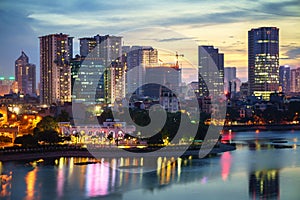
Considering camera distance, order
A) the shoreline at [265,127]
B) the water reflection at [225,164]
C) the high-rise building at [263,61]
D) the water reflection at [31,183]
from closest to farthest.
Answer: the water reflection at [31,183], the water reflection at [225,164], the shoreline at [265,127], the high-rise building at [263,61]

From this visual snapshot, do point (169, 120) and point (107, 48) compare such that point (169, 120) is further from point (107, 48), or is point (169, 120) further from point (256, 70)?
point (256, 70)

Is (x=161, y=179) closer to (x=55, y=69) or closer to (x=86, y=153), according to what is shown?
(x=86, y=153)

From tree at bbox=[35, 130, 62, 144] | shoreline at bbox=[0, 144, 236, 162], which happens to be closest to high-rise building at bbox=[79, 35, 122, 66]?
tree at bbox=[35, 130, 62, 144]

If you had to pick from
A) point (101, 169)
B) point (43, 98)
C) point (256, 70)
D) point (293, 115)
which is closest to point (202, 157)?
point (101, 169)

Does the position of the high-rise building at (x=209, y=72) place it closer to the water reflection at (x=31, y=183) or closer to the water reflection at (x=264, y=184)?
the water reflection at (x=264, y=184)

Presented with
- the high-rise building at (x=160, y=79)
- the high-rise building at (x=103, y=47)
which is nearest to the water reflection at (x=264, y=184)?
the high-rise building at (x=160, y=79)
